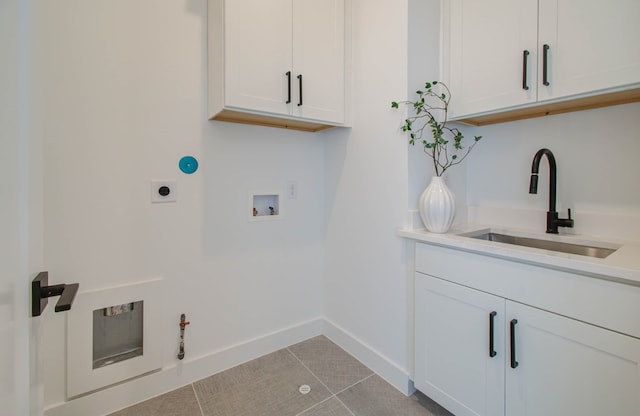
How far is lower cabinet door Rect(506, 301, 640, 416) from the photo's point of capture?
2.98 ft

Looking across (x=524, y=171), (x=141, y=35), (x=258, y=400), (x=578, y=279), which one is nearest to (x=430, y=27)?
(x=524, y=171)

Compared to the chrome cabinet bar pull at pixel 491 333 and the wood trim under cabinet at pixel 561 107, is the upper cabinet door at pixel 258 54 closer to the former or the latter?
the wood trim under cabinet at pixel 561 107

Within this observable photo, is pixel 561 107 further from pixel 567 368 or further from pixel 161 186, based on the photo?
pixel 161 186

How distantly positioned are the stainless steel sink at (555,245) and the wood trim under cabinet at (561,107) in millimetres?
658

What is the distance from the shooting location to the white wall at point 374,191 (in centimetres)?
160

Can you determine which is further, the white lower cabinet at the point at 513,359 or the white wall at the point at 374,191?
the white wall at the point at 374,191

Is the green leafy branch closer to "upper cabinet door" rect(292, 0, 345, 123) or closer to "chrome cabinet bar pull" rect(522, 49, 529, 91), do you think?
"chrome cabinet bar pull" rect(522, 49, 529, 91)

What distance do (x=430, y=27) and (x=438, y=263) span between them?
130 cm

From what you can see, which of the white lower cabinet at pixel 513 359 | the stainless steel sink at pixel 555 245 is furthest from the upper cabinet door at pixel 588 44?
the white lower cabinet at pixel 513 359

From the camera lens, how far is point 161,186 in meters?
1.56

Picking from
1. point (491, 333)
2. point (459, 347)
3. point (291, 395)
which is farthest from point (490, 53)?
point (291, 395)

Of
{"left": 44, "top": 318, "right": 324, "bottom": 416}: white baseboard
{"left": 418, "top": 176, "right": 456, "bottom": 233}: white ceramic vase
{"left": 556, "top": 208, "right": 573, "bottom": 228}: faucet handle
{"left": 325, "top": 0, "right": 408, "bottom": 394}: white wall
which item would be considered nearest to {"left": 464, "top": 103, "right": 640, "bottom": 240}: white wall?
{"left": 556, "top": 208, "right": 573, "bottom": 228}: faucet handle

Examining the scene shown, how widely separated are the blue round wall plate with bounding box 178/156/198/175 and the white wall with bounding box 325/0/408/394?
93 centimetres

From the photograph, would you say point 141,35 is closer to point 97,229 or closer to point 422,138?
point 97,229
